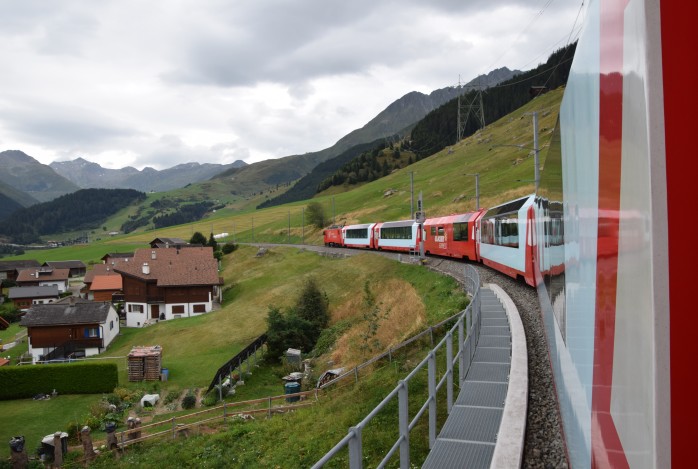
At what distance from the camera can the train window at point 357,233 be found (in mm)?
61653

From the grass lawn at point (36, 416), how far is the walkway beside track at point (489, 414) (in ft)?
77.4

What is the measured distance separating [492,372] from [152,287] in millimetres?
57527

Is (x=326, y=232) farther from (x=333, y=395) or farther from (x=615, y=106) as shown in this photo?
(x=615, y=106)

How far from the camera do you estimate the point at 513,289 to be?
23125 mm

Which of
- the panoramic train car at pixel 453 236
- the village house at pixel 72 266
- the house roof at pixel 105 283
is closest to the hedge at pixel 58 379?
the panoramic train car at pixel 453 236

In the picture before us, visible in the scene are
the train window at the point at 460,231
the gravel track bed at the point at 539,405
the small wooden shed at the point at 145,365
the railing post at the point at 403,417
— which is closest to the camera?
the railing post at the point at 403,417

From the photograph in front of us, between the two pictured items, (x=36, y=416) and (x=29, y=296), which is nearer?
(x=36, y=416)

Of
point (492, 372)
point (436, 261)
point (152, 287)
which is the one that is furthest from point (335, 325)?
point (152, 287)

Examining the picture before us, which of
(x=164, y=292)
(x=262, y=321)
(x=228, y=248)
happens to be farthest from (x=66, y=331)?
(x=228, y=248)

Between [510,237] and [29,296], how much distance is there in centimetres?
9002

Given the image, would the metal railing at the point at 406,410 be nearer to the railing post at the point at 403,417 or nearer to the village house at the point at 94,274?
the railing post at the point at 403,417

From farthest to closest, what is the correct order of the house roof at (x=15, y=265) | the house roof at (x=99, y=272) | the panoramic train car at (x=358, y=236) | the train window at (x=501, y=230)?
1. the house roof at (x=15, y=265)
2. the house roof at (x=99, y=272)
3. the panoramic train car at (x=358, y=236)
4. the train window at (x=501, y=230)

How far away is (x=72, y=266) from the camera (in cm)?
12025

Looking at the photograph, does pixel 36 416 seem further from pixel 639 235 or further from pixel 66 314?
pixel 639 235
